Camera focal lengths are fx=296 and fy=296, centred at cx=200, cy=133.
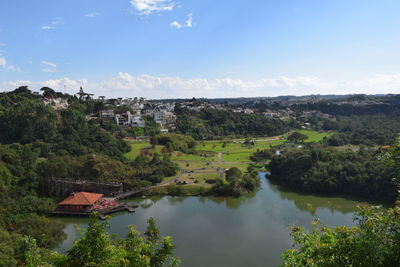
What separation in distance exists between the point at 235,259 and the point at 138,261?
10.8 metres

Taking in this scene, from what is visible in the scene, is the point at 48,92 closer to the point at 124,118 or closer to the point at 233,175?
the point at 124,118

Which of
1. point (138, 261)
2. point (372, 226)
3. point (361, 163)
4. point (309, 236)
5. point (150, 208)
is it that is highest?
point (372, 226)

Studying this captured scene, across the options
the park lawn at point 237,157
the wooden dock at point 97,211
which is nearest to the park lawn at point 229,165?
the park lawn at point 237,157

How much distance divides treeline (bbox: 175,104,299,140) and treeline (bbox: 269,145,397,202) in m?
25.5

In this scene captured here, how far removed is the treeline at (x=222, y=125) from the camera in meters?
56.5

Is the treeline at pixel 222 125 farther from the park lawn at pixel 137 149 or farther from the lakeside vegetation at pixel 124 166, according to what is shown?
the park lawn at pixel 137 149

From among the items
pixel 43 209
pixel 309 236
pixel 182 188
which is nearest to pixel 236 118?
pixel 182 188

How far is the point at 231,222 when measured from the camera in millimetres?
20828

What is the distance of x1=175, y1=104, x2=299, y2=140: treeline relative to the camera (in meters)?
56.5

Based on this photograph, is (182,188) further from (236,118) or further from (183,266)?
(236,118)

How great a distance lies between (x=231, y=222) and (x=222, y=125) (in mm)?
41848

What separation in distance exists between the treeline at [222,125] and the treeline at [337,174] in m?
25.5

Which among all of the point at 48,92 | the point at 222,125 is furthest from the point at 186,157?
the point at 48,92

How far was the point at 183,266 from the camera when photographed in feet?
49.7
